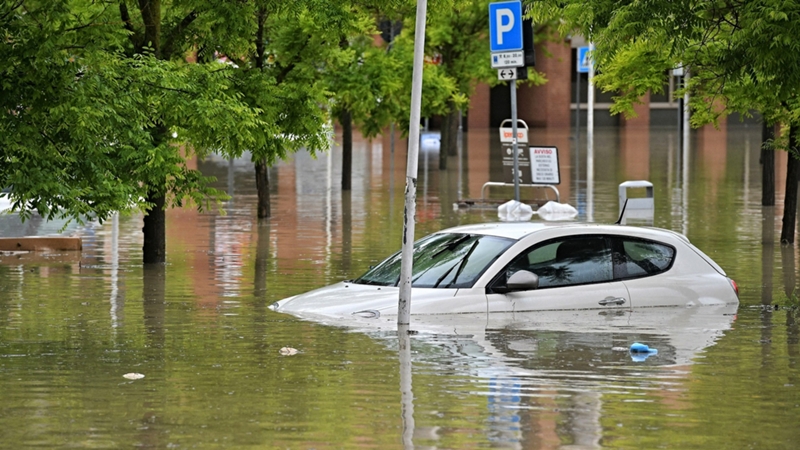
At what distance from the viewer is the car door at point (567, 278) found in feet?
42.4

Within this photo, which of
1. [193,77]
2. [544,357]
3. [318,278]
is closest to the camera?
[544,357]

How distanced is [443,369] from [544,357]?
98 centimetres

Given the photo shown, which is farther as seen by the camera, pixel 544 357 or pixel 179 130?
pixel 179 130

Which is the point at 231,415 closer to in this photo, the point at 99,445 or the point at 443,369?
the point at 99,445

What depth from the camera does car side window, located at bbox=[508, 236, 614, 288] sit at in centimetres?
1313

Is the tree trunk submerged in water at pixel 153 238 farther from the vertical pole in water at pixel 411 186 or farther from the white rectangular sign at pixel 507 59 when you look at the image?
the white rectangular sign at pixel 507 59

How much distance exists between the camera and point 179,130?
16.1m

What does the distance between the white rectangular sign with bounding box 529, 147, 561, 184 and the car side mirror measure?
17.5 m

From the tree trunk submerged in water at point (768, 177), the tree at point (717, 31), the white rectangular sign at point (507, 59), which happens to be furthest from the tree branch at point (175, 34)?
the tree trunk submerged in water at point (768, 177)

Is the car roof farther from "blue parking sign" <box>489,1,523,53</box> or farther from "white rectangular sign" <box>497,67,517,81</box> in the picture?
"blue parking sign" <box>489,1,523,53</box>

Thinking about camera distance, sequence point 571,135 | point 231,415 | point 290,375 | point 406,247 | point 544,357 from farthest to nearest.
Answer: point 571,135 → point 406,247 → point 544,357 → point 290,375 → point 231,415

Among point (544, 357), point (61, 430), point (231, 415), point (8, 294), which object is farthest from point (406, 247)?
point (8, 294)

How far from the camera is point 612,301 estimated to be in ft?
43.7

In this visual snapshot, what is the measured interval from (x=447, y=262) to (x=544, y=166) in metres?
17.3
